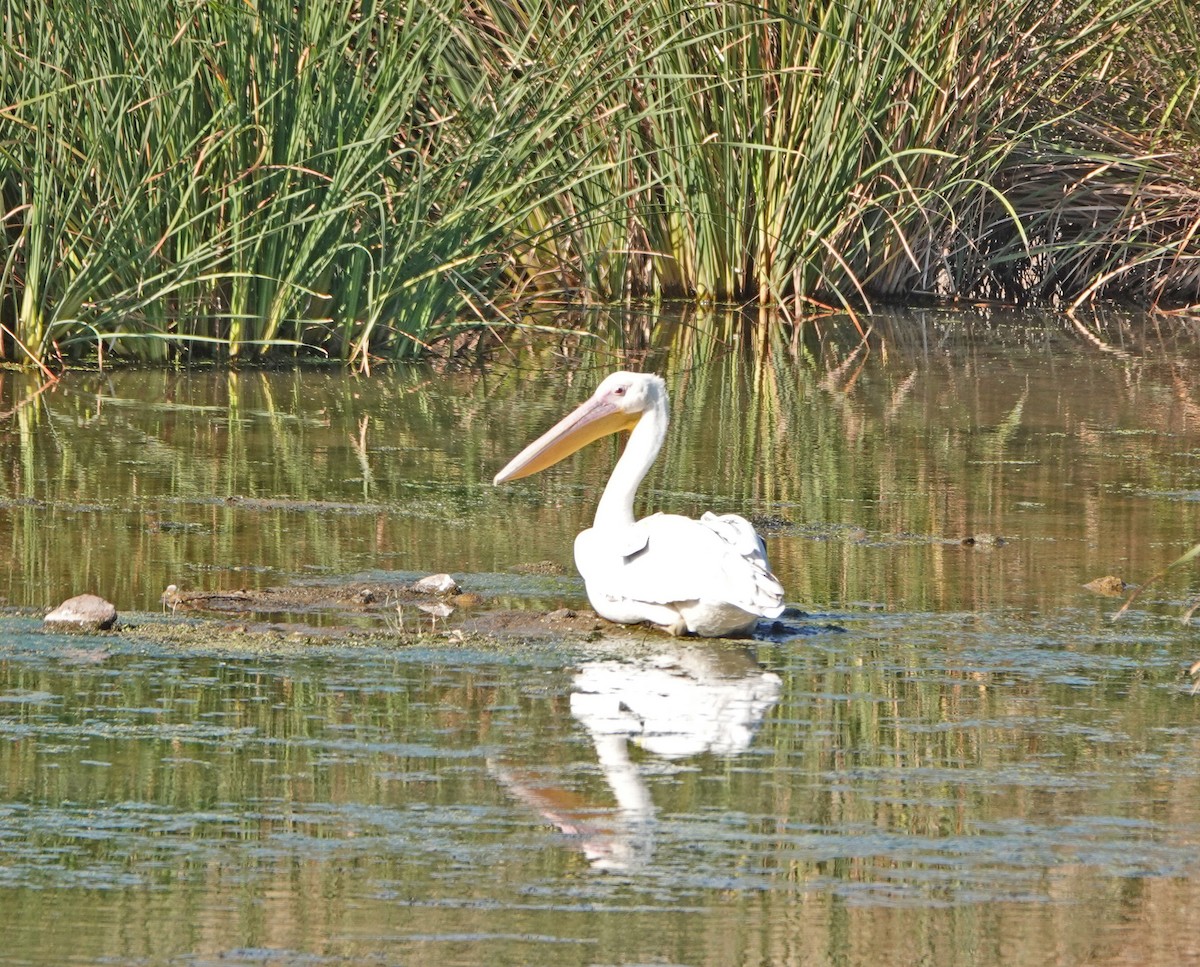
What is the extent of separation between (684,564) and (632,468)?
618 mm

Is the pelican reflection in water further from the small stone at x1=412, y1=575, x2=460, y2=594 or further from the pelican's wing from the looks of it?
the small stone at x1=412, y1=575, x2=460, y2=594

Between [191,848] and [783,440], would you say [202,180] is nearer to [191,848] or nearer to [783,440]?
[783,440]

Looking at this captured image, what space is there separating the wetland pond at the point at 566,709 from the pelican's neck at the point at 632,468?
0.23m

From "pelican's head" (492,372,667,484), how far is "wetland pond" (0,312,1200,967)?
251mm

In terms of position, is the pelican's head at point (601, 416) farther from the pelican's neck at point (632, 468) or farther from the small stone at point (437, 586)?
the small stone at point (437, 586)

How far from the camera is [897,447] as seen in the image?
25.2ft

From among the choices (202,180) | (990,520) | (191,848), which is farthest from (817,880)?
(202,180)

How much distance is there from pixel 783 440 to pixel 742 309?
4626mm

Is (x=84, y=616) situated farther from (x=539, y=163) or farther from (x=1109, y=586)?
(x=539, y=163)

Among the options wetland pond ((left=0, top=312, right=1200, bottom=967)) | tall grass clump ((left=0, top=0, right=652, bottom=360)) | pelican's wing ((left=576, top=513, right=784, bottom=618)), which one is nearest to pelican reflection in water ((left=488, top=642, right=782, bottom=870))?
wetland pond ((left=0, top=312, right=1200, bottom=967))

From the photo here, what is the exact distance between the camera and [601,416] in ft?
18.7

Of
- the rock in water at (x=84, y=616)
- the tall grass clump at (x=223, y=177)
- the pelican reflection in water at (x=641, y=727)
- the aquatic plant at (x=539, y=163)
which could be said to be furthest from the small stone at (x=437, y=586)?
the tall grass clump at (x=223, y=177)

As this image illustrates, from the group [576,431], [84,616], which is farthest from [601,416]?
[84,616]

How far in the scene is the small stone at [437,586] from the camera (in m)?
5.19
